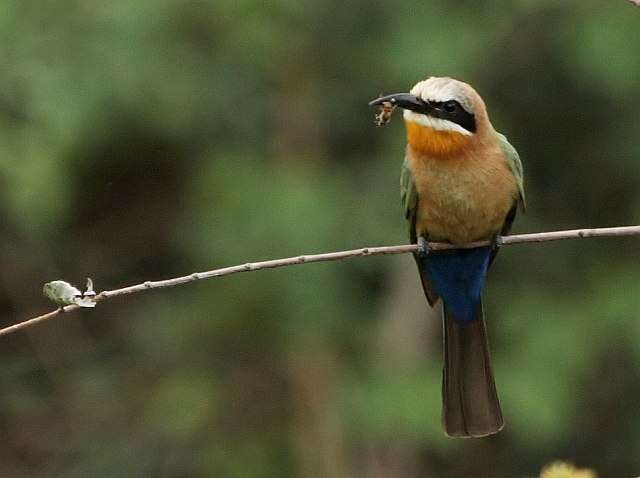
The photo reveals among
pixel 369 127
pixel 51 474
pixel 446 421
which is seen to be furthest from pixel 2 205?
pixel 446 421

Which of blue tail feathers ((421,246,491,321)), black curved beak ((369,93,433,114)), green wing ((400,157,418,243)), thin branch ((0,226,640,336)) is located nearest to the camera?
thin branch ((0,226,640,336))

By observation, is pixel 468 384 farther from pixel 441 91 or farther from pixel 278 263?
pixel 278 263

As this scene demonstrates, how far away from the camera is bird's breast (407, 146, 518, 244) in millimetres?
3643

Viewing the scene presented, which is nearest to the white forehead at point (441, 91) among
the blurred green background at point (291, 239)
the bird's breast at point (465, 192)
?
the bird's breast at point (465, 192)

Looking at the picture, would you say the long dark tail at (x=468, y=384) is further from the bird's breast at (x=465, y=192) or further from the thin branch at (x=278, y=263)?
the thin branch at (x=278, y=263)

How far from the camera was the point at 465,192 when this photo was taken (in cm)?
364

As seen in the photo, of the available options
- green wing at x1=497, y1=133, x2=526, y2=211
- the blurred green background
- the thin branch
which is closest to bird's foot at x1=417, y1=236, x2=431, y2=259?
green wing at x1=497, y1=133, x2=526, y2=211

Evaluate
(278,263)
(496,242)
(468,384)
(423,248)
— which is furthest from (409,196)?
(278,263)

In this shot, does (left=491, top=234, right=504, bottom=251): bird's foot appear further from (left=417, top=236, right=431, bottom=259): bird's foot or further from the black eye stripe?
the black eye stripe

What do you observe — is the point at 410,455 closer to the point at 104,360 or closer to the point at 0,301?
the point at 104,360

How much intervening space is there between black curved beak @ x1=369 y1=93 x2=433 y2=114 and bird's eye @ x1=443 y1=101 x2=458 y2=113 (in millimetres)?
41

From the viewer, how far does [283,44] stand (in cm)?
529

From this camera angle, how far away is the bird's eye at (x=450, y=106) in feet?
11.8

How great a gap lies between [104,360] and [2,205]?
82 cm
